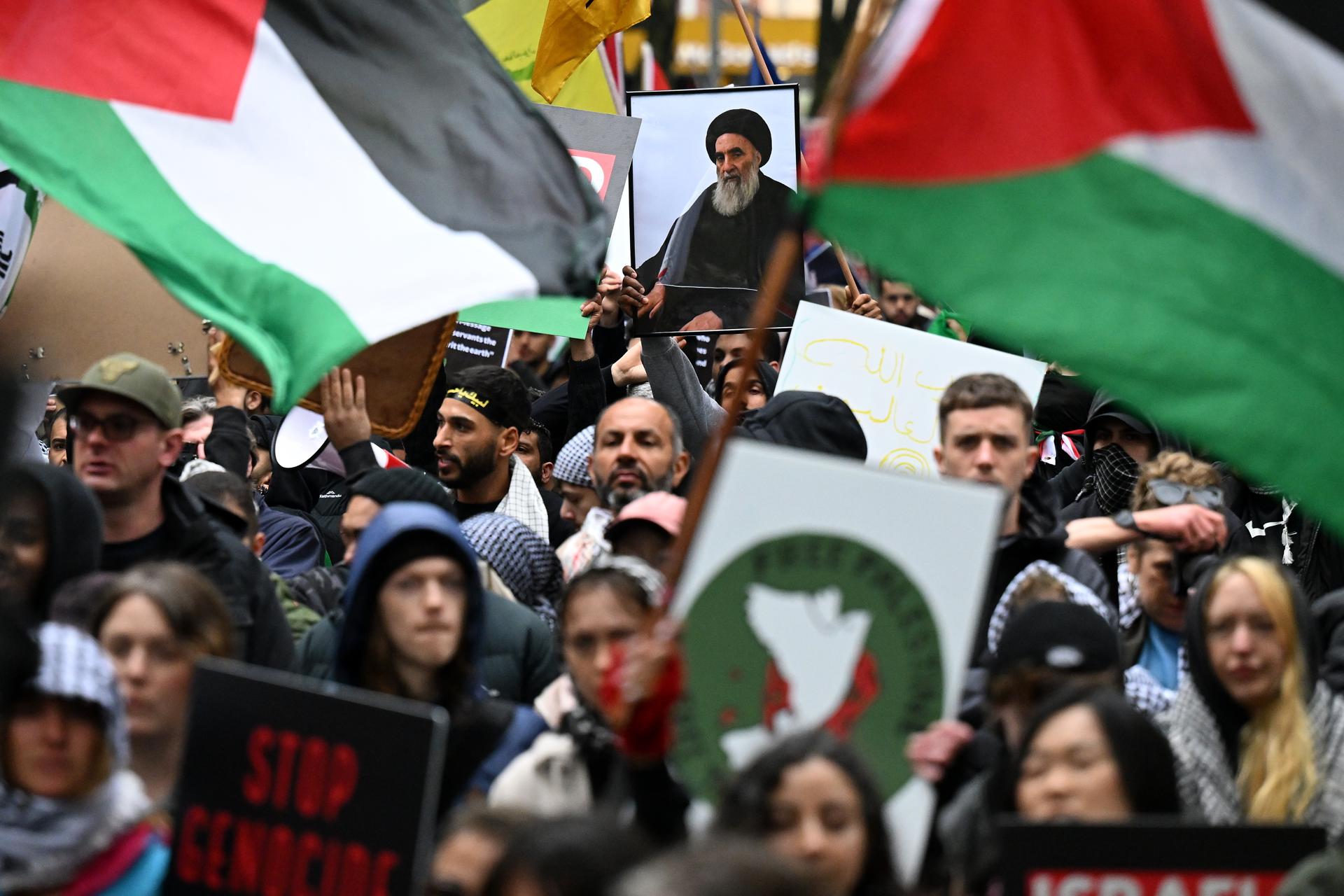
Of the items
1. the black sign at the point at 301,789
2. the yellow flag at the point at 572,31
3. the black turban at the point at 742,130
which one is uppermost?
the yellow flag at the point at 572,31

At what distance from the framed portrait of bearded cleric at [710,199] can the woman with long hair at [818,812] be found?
428cm

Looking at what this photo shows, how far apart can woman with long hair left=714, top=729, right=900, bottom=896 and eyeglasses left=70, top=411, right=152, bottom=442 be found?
2.39 m

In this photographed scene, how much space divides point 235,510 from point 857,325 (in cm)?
236

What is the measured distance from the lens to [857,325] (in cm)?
723

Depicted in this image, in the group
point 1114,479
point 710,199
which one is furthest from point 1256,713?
point 710,199

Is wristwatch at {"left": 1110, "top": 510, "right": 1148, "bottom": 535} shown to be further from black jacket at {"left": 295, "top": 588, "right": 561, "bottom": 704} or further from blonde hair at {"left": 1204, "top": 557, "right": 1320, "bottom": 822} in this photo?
black jacket at {"left": 295, "top": 588, "right": 561, "bottom": 704}

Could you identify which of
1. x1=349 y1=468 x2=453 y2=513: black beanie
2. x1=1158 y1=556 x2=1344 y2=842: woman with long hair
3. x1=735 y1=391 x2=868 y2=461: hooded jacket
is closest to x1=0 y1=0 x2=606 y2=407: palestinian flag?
x1=349 y1=468 x2=453 y2=513: black beanie

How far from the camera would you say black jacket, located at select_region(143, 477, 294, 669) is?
4.96 meters

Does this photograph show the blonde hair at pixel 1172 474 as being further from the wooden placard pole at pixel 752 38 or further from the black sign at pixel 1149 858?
the black sign at pixel 1149 858

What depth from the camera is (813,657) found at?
3771 mm

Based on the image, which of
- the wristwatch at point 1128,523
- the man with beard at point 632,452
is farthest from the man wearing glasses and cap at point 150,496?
the wristwatch at point 1128,523

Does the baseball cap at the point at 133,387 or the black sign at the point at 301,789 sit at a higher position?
the baseball cap at the point at 133,387

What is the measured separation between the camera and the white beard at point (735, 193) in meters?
7.88

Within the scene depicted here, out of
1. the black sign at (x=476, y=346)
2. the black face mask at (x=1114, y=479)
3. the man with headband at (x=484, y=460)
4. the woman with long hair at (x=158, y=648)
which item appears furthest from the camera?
the black sign at (x=476, y=346)
